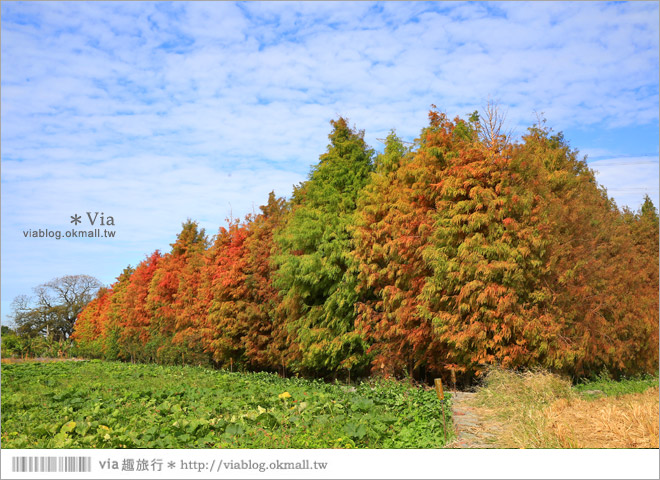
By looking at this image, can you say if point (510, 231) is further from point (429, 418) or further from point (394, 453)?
point (394, 453)

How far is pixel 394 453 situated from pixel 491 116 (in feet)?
36.3

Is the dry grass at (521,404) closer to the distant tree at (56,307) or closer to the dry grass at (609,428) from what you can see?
the dry grass at (609,428)

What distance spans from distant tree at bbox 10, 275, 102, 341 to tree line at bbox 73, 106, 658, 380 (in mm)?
13281

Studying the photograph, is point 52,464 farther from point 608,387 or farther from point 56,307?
point 56,307

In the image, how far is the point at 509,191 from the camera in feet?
41.1

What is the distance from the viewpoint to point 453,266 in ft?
40.8

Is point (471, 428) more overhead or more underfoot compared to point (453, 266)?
more underfoot

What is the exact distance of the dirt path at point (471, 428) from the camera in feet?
20.5

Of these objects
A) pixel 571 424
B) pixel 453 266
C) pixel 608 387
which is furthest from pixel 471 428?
pixel 608 387

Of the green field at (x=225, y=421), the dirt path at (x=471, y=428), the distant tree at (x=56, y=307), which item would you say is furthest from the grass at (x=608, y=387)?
the distant tree at (x=56, y=307)

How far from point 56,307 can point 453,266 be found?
97.0 ft

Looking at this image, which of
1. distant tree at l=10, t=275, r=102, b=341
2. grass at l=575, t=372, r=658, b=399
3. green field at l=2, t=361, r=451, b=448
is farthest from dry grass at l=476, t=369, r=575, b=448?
distant tree at l=10, t=275, r=102, b=341

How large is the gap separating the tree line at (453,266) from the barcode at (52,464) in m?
9.26

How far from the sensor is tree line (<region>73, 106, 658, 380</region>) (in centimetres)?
1220
